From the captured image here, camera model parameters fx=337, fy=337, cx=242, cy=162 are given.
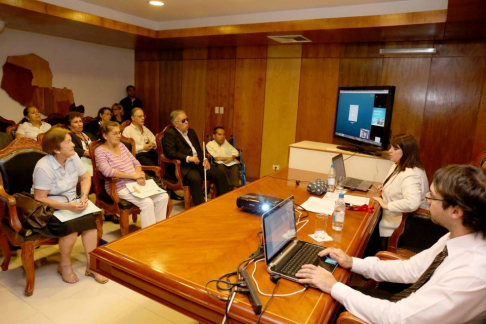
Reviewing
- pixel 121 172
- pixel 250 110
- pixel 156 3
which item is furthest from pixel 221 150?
pixel 156 3

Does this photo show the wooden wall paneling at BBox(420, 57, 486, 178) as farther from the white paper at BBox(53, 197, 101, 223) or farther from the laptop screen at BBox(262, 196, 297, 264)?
the white paper at BBox(53, 197, 101, 223)

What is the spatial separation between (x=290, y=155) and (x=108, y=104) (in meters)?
4.48

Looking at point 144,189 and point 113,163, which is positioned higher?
point 113,163

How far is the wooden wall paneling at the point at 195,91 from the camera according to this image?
6281 mm

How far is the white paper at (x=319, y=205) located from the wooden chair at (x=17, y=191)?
183cm

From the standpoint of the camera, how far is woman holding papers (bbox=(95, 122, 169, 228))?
3.02 metres

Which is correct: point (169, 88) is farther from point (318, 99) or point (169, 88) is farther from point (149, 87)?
point (318, 99)

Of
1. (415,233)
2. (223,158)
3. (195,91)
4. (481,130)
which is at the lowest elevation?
(415,233)

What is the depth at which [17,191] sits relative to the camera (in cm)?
255

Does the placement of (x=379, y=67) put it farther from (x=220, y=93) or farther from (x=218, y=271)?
(x=218, y=271)

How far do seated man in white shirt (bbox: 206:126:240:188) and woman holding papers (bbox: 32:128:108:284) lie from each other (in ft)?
7.10

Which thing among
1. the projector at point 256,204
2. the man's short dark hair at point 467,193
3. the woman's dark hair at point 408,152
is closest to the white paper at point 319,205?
the projector at point 256,204

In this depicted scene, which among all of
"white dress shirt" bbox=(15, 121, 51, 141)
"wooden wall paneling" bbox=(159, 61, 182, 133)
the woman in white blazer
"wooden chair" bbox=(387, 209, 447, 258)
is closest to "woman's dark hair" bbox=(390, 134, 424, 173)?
the woman in white blazer

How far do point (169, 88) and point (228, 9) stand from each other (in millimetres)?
2525
